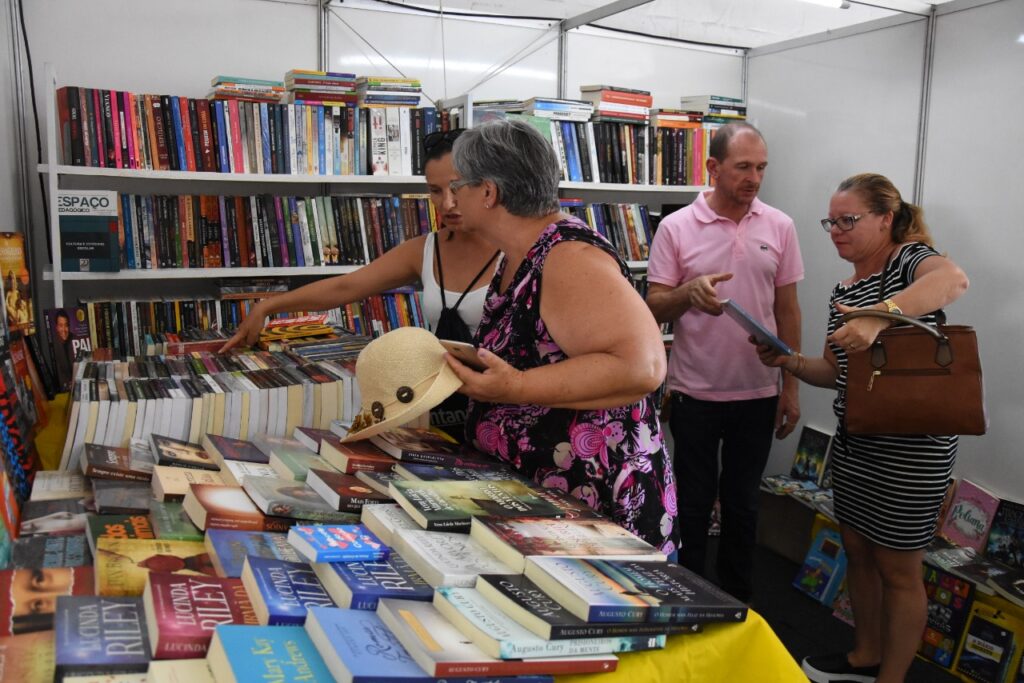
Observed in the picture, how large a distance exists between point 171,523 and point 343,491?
0.27 metres

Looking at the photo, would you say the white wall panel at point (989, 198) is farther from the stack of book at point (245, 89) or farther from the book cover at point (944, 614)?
the stack of book at point (245, 89)

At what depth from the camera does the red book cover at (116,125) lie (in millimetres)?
2996

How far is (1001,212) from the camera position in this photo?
319 cm

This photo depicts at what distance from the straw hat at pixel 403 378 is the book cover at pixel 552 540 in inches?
13.5

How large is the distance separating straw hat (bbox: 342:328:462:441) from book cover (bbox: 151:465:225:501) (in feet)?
0.92

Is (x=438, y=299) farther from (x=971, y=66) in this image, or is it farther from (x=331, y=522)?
(x=971, y=66)

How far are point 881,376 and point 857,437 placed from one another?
0.29 meters

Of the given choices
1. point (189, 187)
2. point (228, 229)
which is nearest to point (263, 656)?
point (228, 229)

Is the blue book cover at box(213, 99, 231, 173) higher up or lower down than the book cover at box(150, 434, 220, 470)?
higher up

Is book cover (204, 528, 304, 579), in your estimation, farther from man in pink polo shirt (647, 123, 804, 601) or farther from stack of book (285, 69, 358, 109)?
stack of book (285, 69, 358, 109)

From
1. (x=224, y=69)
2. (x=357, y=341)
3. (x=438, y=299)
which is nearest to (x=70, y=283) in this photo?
(x=224, y=69)

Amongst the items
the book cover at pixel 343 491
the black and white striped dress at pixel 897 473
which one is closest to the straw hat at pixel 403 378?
the book cover at pixel 343 491

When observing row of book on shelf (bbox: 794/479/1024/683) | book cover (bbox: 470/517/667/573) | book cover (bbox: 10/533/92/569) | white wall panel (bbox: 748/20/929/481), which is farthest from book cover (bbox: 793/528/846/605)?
book cover (bbox: 10/533/92/569)

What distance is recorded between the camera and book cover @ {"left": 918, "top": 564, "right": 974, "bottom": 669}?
117 inches
